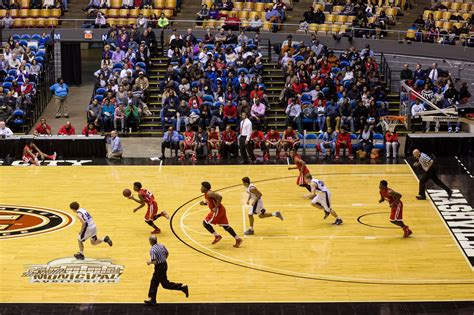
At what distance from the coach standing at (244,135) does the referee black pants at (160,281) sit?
12214 millimetres

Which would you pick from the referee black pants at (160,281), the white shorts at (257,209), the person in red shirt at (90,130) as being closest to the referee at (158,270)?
the referee black pants at (160,281)

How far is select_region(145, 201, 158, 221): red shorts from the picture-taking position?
25.0 meters

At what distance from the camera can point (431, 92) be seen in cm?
3669

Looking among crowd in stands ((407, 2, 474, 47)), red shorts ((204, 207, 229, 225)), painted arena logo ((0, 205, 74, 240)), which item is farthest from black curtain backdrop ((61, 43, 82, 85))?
red shorts ((204, 207, 229, 225))

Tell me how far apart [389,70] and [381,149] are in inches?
254

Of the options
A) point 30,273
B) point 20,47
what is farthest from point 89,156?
point 30,273

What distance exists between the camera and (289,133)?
33500 mm

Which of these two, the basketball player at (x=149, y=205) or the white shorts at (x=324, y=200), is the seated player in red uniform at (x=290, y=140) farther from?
the basketball player at (x=149, y=205)

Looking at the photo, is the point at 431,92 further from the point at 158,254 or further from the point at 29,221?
the point at 158,254

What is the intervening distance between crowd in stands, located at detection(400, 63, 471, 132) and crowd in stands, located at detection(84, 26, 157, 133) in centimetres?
900

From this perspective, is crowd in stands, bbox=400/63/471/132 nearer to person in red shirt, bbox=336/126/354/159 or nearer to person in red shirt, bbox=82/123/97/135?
person in red shirt, bbox=336/126/354/159

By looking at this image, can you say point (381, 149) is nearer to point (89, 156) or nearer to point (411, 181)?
point (411, 181)

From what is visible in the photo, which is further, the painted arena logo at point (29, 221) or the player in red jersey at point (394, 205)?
A: the painted arena logo at point (29, 221)

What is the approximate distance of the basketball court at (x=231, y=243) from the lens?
71.6 feet
